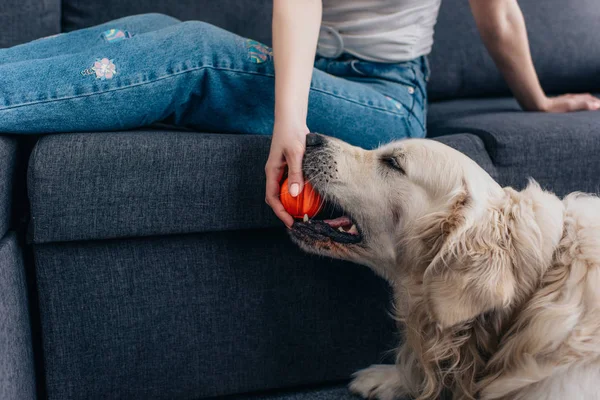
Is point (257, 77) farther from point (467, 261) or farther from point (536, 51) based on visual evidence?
point (536, 51)

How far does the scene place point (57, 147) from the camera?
127cm

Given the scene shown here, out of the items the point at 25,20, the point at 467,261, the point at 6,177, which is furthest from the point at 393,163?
the point at 25,20

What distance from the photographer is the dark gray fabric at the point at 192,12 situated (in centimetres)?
215

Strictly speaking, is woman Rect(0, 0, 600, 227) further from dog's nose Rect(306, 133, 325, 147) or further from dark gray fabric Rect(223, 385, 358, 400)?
dark gray fabric Rect(223, 385, 358, 400)

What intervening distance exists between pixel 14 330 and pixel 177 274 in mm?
345

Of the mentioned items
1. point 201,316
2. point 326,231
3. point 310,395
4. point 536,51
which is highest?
point 536,51

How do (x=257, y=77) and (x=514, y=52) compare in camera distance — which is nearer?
(x=257, y=77)

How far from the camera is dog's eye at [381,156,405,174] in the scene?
128 cm

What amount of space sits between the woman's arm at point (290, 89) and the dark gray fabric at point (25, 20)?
1086mm

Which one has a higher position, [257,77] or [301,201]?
[257,77]

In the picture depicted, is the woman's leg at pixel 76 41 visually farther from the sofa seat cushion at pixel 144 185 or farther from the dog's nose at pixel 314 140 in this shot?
the dog's nose at pixel 314 140

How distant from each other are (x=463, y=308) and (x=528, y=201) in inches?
10.9

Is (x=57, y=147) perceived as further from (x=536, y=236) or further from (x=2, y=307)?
(x=536, y=236)

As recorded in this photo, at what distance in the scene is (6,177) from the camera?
123 centimetres
